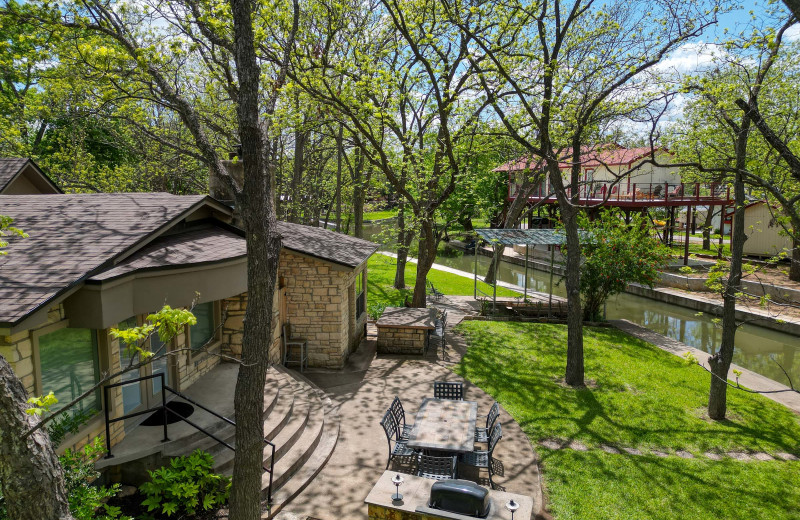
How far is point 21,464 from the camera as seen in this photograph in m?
2.82

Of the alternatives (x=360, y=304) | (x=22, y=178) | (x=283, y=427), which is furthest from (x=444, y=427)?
(x=22, y=178)

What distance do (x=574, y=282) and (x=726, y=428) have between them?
3901 millimetres

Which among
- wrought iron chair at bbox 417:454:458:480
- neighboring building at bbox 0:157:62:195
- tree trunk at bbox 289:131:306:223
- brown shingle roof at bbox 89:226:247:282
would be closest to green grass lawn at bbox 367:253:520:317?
tree trunk at bbox 289:131:306:223

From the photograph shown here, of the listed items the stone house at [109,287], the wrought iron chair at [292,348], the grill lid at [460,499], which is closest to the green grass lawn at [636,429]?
the grill lid at [460,499]

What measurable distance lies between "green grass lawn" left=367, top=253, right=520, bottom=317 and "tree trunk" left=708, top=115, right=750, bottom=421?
972 centimetres

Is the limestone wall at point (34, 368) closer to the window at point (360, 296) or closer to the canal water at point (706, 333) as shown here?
the window at point (360, 296)

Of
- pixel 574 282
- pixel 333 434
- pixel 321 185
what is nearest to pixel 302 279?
pixel 333 434

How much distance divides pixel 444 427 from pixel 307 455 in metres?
2.16

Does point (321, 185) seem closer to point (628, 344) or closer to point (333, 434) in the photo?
point (628, 344)

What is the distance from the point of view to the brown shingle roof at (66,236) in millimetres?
5289

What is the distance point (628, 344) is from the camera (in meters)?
14.8

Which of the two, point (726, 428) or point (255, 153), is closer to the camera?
point (255, 153)

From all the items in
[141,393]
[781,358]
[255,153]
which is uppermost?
[255,153]

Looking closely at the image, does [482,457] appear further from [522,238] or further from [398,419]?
[522,238]
